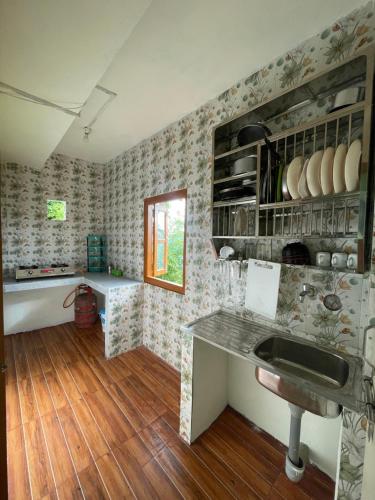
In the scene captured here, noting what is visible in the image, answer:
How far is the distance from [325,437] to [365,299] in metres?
0.87

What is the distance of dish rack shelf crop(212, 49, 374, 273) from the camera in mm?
864

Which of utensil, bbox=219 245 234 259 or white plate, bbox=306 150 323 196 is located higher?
white plate, bbox=306 150 323 196

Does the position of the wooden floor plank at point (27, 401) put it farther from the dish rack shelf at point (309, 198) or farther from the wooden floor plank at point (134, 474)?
the dish rack shelf at point (309, 198)

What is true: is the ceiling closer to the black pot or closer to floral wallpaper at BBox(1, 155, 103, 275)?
the black pot

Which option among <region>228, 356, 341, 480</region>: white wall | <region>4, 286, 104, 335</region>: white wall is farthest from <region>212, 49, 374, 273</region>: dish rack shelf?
<region>4, 286, 104, 335</region>: white wall

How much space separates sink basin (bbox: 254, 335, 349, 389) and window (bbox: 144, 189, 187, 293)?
0.93 metres

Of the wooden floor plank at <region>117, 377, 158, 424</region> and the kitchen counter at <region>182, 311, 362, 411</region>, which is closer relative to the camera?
the kitchen counter at <region>182, 311, 362, 411</region>

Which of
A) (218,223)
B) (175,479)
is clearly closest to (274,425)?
(175,479)

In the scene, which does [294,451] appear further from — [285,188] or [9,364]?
[9,364]

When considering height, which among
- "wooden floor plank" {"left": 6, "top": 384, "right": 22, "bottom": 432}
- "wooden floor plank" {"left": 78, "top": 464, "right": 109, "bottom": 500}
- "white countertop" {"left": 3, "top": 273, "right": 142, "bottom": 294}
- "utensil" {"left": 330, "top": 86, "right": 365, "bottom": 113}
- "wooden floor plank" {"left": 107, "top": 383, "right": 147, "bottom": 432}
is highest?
"utensil" {"left": 330, "top": 86, "right": 365, "bottom": 113}

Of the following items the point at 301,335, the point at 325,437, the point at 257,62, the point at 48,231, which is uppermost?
the point at 257,62

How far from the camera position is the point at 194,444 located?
136 centimetres

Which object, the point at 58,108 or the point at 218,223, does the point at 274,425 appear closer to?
the point at 218,223

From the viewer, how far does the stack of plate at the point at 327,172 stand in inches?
34.1
